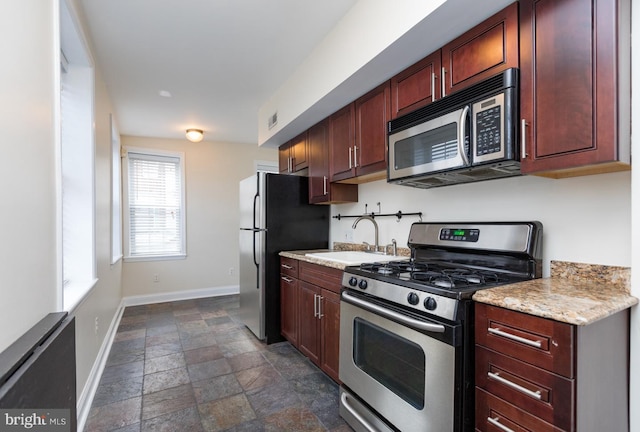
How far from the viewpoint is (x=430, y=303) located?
1.46 metres

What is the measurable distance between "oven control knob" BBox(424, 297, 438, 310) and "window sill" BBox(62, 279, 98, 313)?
1800 mm

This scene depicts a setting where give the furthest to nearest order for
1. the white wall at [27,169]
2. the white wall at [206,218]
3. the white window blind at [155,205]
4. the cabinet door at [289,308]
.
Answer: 1. the white wall at [206,218]
2. the white window blind at [155,205]
3. the cabinet door at [289,308]
4. the white wall at [27,169]

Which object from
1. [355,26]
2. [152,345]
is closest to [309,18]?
[355,26]

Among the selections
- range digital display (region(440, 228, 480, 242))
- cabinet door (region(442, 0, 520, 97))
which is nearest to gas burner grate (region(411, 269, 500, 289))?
range digital display (region(440, 228, 480, 242))

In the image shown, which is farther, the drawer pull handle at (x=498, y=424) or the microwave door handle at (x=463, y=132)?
the microwave door handle at (x=463, y=132)

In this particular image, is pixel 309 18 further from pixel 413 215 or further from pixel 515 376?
pixel 515 376

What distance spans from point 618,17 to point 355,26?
139 centimetres

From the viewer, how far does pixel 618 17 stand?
122 cm

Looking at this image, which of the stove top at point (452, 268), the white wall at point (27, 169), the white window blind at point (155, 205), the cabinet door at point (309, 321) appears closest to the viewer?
the white wall at point (27, 169)

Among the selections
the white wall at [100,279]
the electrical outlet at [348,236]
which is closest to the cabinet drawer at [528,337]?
the electrical outlet at [348,236]

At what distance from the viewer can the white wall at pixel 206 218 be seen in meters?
5.18

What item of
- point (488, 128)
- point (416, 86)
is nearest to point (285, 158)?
point (416, 86)

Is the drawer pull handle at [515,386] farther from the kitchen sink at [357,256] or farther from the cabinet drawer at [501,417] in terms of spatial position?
the kitchen sink at [357,256]

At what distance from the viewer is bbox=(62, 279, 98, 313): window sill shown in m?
1.83
